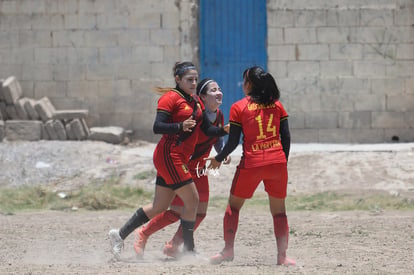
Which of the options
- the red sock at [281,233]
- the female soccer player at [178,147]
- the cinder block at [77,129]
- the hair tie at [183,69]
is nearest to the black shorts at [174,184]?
the female soccer player at [178,147]

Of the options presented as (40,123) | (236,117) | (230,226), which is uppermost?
(236,117)

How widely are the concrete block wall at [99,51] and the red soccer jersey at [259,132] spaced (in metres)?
7.34

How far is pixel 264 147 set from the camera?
20.4 ft

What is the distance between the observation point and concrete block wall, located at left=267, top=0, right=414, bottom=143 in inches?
530

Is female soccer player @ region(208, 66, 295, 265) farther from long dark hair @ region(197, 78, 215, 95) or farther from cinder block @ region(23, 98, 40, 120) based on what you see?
cinder block @ region(23, 98, 40, 120)

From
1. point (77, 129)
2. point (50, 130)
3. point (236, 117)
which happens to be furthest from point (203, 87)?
point (50, 130)

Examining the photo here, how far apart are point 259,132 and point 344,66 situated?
7.71 metres

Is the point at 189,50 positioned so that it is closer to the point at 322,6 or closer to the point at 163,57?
the point at 163,57

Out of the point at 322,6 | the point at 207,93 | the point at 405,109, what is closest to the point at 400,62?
the point at 405,109

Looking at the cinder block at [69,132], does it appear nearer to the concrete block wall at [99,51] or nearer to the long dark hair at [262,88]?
the concrete block wall at [99,51]

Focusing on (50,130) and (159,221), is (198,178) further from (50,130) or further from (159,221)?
(50,130)

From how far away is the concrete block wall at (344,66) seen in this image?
13.5 metres

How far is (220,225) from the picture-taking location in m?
8.94

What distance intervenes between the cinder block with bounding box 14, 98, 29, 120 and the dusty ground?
57cm
